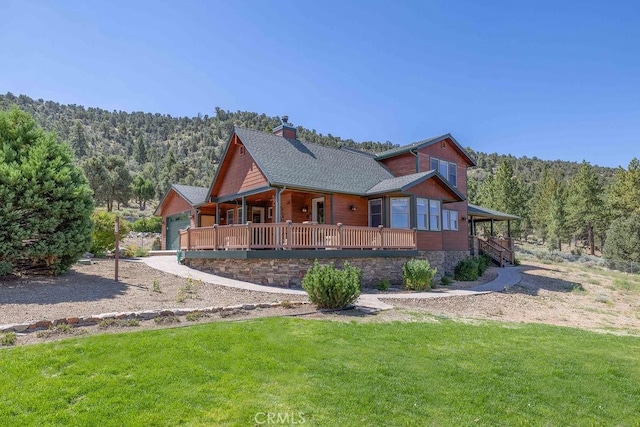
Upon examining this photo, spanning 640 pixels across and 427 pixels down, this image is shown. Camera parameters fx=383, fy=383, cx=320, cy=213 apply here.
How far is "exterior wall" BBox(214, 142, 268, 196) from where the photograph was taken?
16203 mm

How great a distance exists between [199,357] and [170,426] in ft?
5.51

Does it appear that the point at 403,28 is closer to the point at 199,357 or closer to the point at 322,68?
the point at 322,68

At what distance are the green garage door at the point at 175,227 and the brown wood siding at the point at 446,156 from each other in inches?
598

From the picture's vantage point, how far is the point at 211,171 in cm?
6494

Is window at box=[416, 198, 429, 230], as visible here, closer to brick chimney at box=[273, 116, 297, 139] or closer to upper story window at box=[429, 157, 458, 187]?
upper story window at box=[429, 157, 458, 187]

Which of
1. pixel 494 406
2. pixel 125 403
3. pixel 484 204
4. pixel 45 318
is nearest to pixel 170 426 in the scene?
pixel 125 403

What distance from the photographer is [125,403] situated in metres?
4.07

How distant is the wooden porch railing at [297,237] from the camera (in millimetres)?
13336

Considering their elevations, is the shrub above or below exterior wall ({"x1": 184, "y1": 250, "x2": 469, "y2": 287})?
below

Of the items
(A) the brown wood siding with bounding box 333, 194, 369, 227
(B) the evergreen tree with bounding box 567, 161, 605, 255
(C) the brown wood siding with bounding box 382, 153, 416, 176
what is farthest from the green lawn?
(B) the evergreen tree with bounding box 567, 161, 605, 255

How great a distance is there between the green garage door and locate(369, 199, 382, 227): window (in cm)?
1297

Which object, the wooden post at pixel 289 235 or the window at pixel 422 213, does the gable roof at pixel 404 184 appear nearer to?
the window at pixel 422 213

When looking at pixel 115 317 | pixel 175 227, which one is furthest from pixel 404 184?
pixel 175 227

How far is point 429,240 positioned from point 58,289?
14331mm
